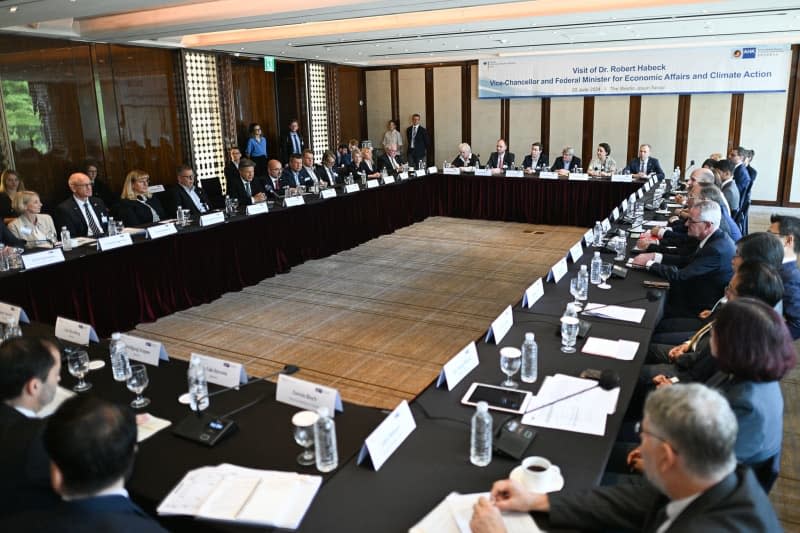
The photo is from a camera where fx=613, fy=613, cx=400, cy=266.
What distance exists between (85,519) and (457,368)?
1549 millimetres

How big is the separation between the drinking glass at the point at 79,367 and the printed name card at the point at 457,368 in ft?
5.01

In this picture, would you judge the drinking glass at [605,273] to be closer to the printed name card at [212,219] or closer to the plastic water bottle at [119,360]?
the plastic water bottle at [119,360]

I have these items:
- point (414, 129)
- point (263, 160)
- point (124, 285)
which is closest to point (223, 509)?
point (124, 285)

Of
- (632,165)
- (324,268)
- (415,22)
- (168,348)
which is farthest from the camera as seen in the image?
(632,165)

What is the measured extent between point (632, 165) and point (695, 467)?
9.13m

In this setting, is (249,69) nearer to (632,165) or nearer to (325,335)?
(632,165)

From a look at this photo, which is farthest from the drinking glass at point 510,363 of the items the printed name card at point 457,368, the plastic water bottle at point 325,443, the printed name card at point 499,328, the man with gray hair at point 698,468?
the man with gray hair at point 698,468

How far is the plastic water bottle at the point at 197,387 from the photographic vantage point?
7.91 ft

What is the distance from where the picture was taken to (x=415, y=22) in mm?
7941

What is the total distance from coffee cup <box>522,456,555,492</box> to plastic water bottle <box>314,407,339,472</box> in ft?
2.02

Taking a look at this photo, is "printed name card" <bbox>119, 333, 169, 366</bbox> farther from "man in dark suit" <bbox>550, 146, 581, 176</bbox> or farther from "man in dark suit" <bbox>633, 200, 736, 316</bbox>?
"man in dark suit" <bbox>550, 146, 581, 176</bbox>

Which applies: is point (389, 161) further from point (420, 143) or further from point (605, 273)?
point (605, 273)

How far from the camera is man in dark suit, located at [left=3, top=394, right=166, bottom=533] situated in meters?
1.46

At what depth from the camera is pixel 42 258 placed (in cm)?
454
